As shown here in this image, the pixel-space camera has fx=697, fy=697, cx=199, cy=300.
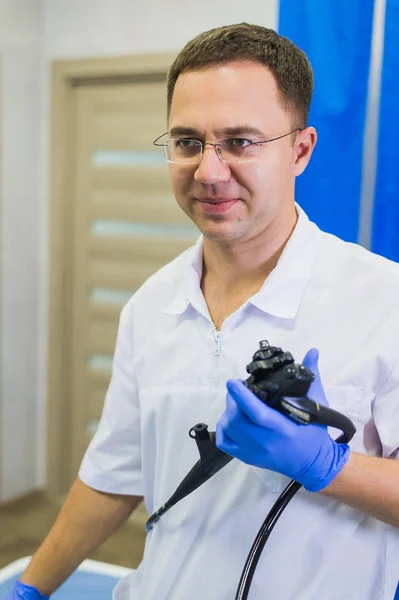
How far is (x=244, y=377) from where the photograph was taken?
110cm

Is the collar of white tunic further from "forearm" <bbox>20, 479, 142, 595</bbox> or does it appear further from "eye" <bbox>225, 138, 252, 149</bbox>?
"forearm" <bbox>20, 479, 142, 595</bbox>

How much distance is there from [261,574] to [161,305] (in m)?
0.48

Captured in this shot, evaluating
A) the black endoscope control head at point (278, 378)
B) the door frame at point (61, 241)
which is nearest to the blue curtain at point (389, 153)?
the black endoscope control head at point (278, 378)

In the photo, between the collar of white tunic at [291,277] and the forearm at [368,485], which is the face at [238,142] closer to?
the collar of white tunic at [291,277]

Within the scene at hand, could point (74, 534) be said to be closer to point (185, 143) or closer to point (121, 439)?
point (121, 439)

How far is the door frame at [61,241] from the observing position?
3.40 meters

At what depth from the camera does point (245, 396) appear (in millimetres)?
819

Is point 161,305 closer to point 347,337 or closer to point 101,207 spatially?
point 347,337

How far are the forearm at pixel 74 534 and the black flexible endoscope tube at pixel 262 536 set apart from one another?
372 mm

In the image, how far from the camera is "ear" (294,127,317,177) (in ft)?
3.66

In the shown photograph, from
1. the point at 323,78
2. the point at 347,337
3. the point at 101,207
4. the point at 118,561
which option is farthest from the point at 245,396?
the point at 101,207

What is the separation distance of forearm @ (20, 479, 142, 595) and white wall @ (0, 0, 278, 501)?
2316 mm

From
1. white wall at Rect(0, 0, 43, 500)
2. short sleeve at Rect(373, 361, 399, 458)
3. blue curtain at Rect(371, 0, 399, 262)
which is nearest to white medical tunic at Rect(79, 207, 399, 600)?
short sleeve at Rect(373, 361, 399, 458)

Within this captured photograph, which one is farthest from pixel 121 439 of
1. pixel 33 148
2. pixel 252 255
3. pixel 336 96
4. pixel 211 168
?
pixel 33 148
